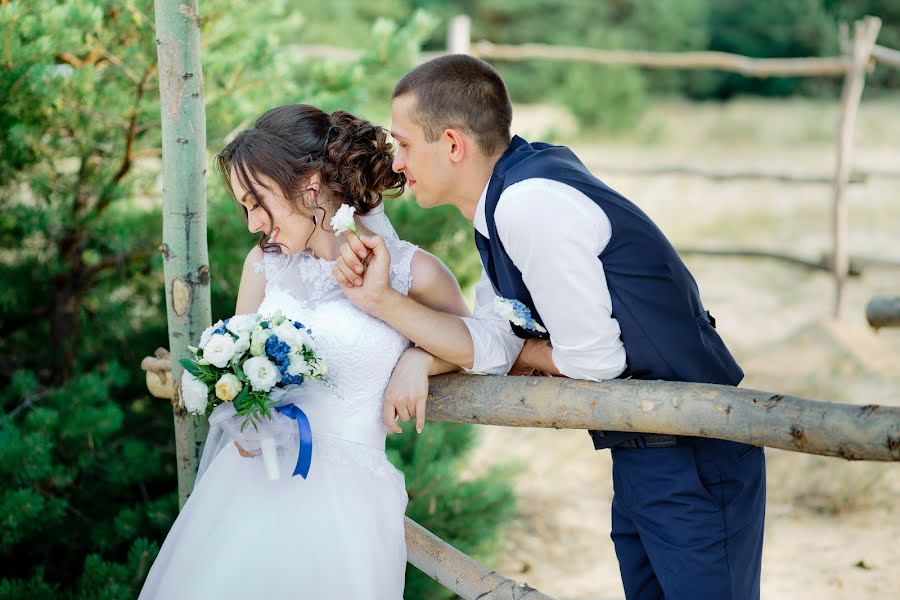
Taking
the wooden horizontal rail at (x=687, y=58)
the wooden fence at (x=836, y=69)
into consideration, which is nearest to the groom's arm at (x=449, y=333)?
the wooden fence at (x=836, y=69)

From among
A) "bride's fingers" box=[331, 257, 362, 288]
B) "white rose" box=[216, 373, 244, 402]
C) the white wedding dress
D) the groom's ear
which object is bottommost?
the white wedding dress

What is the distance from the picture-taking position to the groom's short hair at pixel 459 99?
2098 millimetres

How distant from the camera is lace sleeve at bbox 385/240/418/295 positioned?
2.26 meters

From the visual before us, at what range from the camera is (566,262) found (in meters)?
1.85

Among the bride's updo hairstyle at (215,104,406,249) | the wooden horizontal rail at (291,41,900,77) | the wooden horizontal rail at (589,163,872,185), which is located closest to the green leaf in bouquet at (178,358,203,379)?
the bride's updo hairstyle at (215,104,406,249)

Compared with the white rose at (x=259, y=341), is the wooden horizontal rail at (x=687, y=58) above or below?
above

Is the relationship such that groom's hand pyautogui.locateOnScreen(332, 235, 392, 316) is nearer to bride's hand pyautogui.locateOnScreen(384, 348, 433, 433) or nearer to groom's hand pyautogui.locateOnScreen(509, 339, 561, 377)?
bride's hand pyautogui.locateOnScreen(384, 348, 433, 433)

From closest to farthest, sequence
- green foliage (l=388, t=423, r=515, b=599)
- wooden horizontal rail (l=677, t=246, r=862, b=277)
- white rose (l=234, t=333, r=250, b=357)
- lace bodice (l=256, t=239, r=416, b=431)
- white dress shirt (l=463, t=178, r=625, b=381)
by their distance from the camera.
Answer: white dress shirt (l=463, t=178, r=625, b=381)
white rose (l=234, t=333, r=250, b=357)
lace bodice (l=256, t=239, r=416, b=431)
green foliage (l=388, t=423, r=515, b=599)
wooden horizontal rail (l=677, t=246, r=862, b=277)

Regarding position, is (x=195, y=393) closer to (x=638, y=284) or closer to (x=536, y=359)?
(x=536, y=359)

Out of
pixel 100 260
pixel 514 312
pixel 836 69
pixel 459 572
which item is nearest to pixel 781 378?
pixel 836 69

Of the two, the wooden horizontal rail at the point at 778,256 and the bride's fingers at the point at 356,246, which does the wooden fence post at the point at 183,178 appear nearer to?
the bride's fingers at the point at 356,246

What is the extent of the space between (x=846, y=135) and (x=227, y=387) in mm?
5937

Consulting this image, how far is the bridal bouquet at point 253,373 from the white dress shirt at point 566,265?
482 mm

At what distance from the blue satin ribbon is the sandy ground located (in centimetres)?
205
